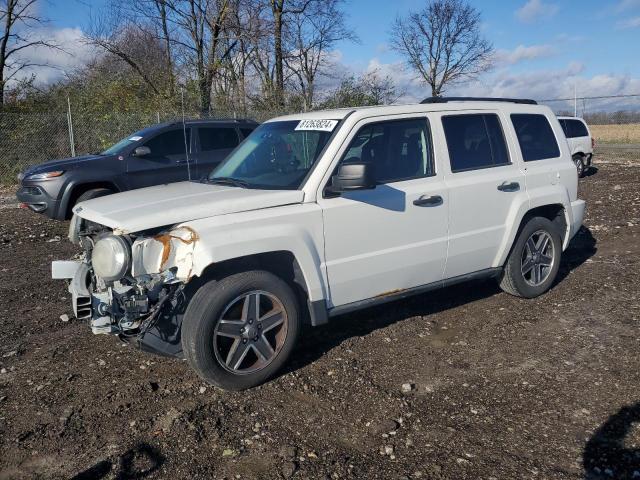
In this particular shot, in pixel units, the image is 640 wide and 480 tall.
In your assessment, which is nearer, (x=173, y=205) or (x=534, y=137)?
(x=173, y=205)

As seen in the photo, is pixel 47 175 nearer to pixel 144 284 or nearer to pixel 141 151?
pixel 141 151

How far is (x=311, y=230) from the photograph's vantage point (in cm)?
401

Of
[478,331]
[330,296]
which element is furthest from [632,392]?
[330,296]

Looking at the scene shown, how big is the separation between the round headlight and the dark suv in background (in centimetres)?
545

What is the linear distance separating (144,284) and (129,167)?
6588 mm

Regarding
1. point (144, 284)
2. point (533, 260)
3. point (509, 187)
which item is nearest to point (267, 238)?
point (144, 284)

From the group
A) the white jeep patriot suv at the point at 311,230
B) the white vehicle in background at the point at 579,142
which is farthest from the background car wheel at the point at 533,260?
the white vehicle in background at the point at 579,142

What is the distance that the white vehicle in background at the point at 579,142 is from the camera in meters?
16.5

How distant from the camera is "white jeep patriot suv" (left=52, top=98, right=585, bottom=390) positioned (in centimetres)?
364

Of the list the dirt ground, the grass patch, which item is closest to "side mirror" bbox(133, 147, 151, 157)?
the dirt ground

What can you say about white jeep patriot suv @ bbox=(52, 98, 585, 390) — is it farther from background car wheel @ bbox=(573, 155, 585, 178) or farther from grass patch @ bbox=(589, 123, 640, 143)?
grass patch @ bbox=(589, 123, 640, 143)

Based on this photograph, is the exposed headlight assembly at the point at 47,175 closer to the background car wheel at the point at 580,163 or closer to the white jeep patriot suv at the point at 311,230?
the white jeep patriot suv at the point at 311,230

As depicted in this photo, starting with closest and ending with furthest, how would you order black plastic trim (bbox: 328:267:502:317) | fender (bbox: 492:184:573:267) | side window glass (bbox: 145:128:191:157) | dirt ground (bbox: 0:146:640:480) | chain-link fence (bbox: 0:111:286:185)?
1. dirt ground (bbox: 0:146:640:480)
2. black plastic trim (bbox: 328:267:502:317)
3. fender (bbox: 492:184:573:267)
4. side window glass (bbox: 145:128:191:157)
5. chain-link fence (bbox: 0:111:286:185)

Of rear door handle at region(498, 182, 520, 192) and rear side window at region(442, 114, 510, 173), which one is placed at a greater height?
rear side window at region(442, 114, 510, 173)
